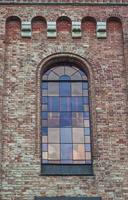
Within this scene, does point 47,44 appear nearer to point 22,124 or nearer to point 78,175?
point 22,124

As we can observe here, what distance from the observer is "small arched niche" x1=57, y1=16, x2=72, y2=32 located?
21.6 meters

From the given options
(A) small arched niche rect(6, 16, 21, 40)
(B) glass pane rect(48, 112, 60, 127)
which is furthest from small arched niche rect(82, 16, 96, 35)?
(B) glass pane rect(48, 112, 60, 127)

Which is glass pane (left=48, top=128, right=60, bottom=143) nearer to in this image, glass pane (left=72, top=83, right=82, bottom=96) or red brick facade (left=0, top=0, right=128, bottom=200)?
red brick facade (left=0, top=0, right=128, bottom=200)

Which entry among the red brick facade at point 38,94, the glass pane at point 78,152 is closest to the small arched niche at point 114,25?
the red brick facade at point 38,94

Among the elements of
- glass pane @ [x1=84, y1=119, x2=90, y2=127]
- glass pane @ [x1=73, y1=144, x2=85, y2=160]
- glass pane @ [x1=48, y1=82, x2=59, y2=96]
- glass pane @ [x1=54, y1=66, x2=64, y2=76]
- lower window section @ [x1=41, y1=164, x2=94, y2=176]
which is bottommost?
lower window section @ [x1=41, y1=164, x2=94, y2=176]

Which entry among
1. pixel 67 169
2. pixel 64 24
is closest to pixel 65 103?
pixel 67 169

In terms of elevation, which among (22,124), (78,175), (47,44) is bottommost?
(78,175)

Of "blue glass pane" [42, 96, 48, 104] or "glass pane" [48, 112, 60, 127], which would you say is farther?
"blue glass pane" [42, 96, 48, 104]

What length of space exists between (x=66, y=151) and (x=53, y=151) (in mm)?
394

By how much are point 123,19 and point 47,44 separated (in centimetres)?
275

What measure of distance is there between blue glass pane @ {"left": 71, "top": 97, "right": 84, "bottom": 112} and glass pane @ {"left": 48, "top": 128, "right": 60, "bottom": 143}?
997 mm

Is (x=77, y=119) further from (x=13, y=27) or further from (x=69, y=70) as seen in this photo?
(x=13, y=27)

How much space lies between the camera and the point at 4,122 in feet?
63.9

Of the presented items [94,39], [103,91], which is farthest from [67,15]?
[103,91]
